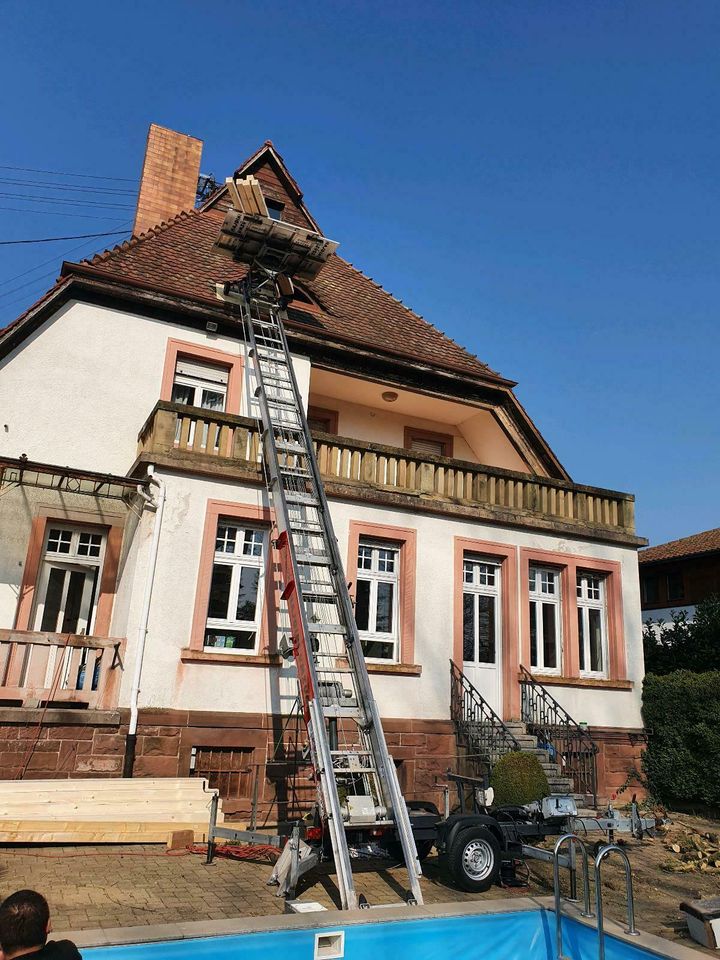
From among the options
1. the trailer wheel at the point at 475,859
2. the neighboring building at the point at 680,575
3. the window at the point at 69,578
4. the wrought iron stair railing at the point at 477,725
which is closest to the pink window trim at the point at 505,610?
the wrought iron stair railing at the point at 477,725

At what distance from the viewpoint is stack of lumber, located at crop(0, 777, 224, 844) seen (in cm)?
923

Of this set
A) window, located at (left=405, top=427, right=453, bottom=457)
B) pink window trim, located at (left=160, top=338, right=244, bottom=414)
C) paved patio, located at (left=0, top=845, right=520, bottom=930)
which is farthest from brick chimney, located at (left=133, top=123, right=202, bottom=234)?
paved patio, located at (left=0, top=845, right=520, bottom=930)

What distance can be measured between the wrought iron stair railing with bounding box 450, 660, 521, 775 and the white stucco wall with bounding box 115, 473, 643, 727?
0.23m

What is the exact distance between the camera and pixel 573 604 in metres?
15.7

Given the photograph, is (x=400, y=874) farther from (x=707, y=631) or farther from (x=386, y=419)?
(x=707, y=631)

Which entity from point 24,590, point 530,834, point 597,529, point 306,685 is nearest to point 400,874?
point 530,834

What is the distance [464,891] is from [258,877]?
2.27 m

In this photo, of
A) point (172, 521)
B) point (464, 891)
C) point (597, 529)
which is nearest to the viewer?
point (464, 891)

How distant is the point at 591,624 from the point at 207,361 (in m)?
9.56

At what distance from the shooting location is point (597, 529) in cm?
1619

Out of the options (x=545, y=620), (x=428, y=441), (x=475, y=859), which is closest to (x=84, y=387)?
(x=428, y=441)

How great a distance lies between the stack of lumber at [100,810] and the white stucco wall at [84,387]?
18.6ft

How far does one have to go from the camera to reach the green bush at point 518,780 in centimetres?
1106

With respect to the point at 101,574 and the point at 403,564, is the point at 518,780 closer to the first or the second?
the point at 403,564
